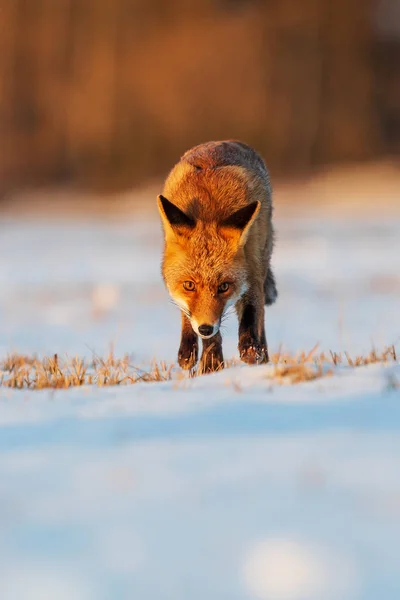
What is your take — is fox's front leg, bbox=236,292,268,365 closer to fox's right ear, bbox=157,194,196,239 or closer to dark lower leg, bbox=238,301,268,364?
dark lower leg, bbox=238,301,268,364

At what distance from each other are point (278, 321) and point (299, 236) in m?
10.7

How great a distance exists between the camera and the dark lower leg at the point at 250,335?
602cm

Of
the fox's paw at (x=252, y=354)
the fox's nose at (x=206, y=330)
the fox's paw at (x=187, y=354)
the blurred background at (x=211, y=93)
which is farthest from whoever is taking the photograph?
the blurred background at (x=211, y=93)

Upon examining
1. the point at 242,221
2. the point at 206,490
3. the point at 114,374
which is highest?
the point at 242,221

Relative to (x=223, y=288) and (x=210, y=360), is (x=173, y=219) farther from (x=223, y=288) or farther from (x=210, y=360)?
(x=210, y=360)

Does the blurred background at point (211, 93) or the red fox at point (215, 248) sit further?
the blurred background at point (211, 93)

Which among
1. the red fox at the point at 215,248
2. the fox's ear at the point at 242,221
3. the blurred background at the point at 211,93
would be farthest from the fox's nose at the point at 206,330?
the blurred background at the point at 211,93

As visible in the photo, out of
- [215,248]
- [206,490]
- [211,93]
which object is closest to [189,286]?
[215,248]

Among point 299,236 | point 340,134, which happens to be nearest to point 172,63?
point 340,134

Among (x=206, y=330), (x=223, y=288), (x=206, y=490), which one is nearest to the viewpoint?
(x=206, y=490)

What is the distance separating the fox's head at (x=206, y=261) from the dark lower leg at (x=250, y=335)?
0.22m

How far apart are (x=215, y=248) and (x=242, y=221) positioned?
0.25 m

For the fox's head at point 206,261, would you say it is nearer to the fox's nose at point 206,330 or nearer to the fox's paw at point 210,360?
the fox's nose at point 206,330

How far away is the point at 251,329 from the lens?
243 inches
